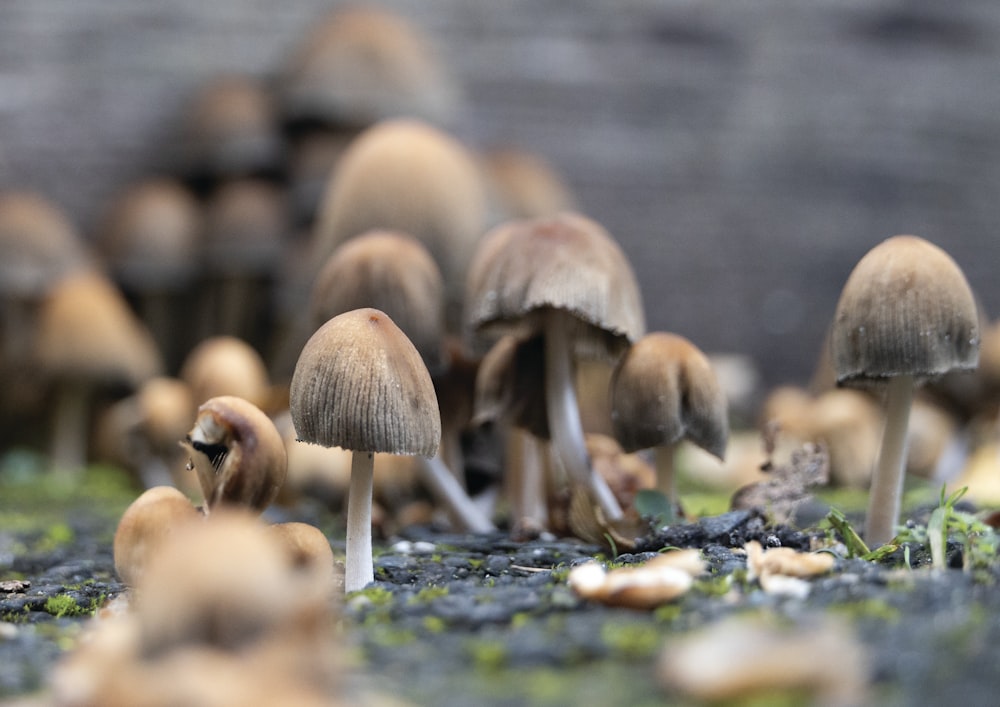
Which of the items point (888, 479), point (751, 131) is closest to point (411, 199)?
point (888, 479)

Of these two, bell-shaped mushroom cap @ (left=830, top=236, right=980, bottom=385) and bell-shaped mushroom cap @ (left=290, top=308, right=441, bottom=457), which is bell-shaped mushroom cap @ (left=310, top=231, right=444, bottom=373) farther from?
bell-shaped mushroom cap @ (left=830, top=236, right=980, bottom=385)

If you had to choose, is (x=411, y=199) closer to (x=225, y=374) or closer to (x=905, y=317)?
(x=225, y=374)

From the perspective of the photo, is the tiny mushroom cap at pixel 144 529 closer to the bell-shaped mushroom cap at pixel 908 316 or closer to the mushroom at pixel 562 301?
the mushroom at pixel 562 301

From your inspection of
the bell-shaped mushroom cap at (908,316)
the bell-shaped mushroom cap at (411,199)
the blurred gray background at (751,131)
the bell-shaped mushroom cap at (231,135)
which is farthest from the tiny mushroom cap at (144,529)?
the blurred gray background at (751,131)

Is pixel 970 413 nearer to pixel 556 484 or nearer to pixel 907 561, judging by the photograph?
pixel 556 484

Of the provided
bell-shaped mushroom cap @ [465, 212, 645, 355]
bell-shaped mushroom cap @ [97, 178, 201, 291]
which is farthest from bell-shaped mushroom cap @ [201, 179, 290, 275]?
bell-shaped mushroom cap @ [465, 212, 645, 355]
